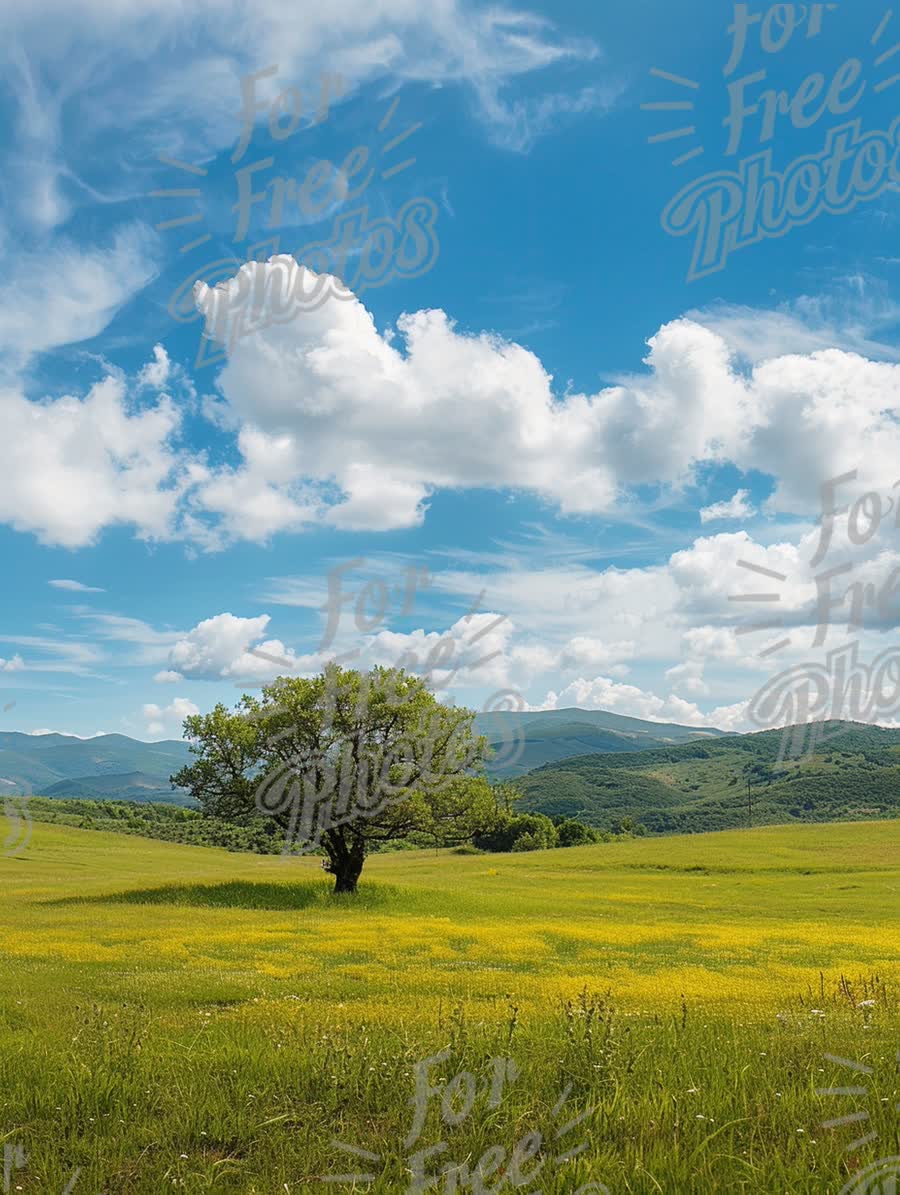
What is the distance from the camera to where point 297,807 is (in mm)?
42750

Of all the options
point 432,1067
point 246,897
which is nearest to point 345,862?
point 246,897

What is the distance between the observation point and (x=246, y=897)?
1671 inches

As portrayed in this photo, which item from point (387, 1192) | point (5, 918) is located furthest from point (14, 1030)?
point (5, 918)

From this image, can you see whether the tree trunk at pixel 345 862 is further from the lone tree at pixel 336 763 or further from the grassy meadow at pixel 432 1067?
the grassy meadow at pixel 432 1067

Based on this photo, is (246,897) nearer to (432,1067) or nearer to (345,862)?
(345,862)

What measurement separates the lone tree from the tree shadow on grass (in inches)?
58.1

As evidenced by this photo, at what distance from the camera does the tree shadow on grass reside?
41.4 metres

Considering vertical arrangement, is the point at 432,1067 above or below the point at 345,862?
above

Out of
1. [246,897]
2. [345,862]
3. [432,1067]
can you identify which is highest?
[432,1067]

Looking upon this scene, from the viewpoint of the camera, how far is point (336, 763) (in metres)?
42.0

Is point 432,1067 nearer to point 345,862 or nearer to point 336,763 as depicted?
point 336,763

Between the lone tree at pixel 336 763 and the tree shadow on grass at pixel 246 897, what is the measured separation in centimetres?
148

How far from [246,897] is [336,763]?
8.34 m

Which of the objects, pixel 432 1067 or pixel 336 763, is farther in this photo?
pixel 336 763
